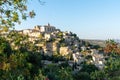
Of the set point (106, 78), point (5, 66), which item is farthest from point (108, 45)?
point (5, 66)

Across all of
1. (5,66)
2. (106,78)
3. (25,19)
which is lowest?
(106,78)

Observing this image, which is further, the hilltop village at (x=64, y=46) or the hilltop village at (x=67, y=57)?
the hilltop village at (x=64, y=46)

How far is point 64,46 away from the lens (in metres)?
152

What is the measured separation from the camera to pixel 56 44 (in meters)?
152

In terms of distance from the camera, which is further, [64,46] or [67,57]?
[64,46]

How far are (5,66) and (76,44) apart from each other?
149736 millimetres

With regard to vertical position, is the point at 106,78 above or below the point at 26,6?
below

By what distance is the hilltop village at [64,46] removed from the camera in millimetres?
135875

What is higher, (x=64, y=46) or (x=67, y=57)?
(x=64, y=46)

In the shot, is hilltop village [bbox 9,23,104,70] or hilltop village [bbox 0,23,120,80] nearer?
hilltop village [bbox 0,23,120,80]

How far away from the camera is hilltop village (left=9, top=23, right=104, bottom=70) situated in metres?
136

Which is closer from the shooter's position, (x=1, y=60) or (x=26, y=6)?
(x=26, y=6)

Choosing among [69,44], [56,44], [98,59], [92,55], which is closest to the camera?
[98,59]

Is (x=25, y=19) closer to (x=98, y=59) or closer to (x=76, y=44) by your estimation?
(x=98, y=59)
